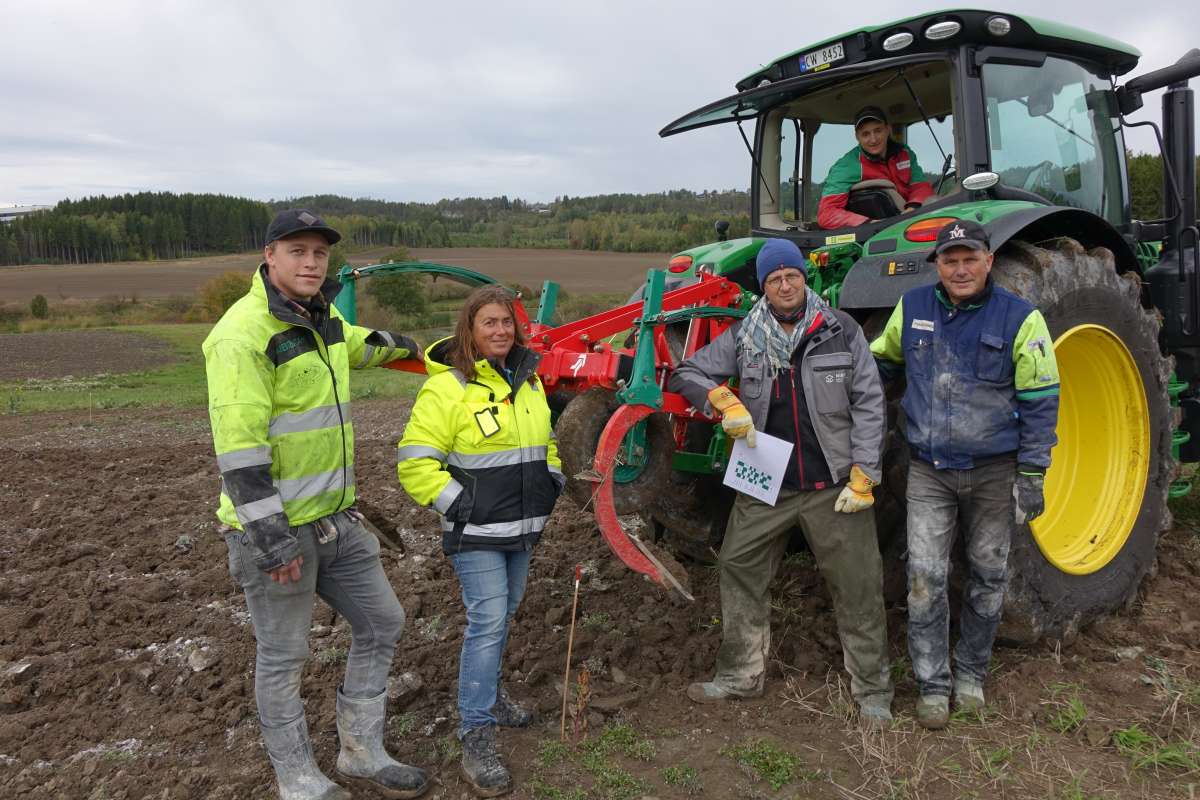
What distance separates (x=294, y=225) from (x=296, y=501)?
85 centimetres

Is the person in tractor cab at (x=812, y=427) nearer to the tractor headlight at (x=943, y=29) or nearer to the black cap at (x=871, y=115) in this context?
the tractor headlight at (x=943, y=29)

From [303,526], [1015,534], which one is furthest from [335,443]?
[1015,534]

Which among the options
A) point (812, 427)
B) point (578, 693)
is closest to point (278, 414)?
point (578, 693)

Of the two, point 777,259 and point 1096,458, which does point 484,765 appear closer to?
point 777,259

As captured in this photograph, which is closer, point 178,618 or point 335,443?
point 335,443

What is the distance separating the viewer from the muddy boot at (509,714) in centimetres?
328

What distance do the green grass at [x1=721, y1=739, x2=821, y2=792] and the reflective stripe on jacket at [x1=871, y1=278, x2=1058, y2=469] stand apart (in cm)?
115

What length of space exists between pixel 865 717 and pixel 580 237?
44.5 m

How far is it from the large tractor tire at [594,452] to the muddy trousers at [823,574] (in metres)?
0.40

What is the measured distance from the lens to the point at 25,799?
2924mm

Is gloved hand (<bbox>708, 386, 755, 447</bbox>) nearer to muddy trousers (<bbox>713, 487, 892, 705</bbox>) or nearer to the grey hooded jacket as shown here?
the grey hooded jacket

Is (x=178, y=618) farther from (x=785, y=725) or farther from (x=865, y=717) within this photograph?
(x=865, y=717)

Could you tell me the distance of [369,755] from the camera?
298 centimetres

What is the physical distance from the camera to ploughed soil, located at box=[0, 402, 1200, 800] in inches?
114
